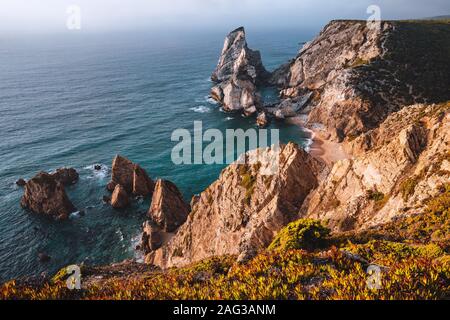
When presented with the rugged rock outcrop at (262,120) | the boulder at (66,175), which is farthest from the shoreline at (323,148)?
the boulder at (66,175)

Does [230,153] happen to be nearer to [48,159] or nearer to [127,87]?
[48,159]

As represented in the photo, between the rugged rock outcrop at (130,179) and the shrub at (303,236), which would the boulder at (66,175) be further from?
the shrub at (303,236)

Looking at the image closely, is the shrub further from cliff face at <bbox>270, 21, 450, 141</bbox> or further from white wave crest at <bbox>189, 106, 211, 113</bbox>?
white wave crest at <bbox>189, 106, 211, 113</bbox>

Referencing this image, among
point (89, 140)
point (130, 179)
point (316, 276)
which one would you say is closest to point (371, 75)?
point (130, 179)

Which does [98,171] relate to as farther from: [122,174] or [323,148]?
[323,148]

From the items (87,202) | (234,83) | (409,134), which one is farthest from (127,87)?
(409,134)
